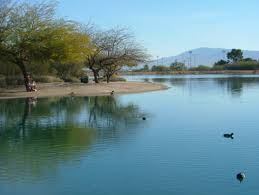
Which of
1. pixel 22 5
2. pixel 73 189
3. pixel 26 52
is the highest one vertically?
pixel 22 5

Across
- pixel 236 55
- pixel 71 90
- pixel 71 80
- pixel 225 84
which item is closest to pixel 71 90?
pixel 71 90

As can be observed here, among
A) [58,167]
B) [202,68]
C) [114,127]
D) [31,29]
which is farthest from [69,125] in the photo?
[202,68]

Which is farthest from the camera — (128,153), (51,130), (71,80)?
(71,80)

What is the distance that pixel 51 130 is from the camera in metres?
25.5

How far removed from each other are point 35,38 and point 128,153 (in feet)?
105

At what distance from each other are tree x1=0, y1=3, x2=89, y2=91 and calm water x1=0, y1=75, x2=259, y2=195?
16.8m

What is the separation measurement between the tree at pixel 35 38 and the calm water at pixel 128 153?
16.8 m

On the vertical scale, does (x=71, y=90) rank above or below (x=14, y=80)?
below

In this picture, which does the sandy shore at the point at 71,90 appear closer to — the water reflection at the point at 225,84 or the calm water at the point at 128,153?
the water reflection at the point at 225,84

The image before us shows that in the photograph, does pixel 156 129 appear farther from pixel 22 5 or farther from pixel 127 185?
pixel 22 5

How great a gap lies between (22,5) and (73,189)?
3919cm

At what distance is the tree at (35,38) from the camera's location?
160ft

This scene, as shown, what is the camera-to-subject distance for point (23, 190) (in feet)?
45.2

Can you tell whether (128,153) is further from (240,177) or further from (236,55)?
(236,55)
